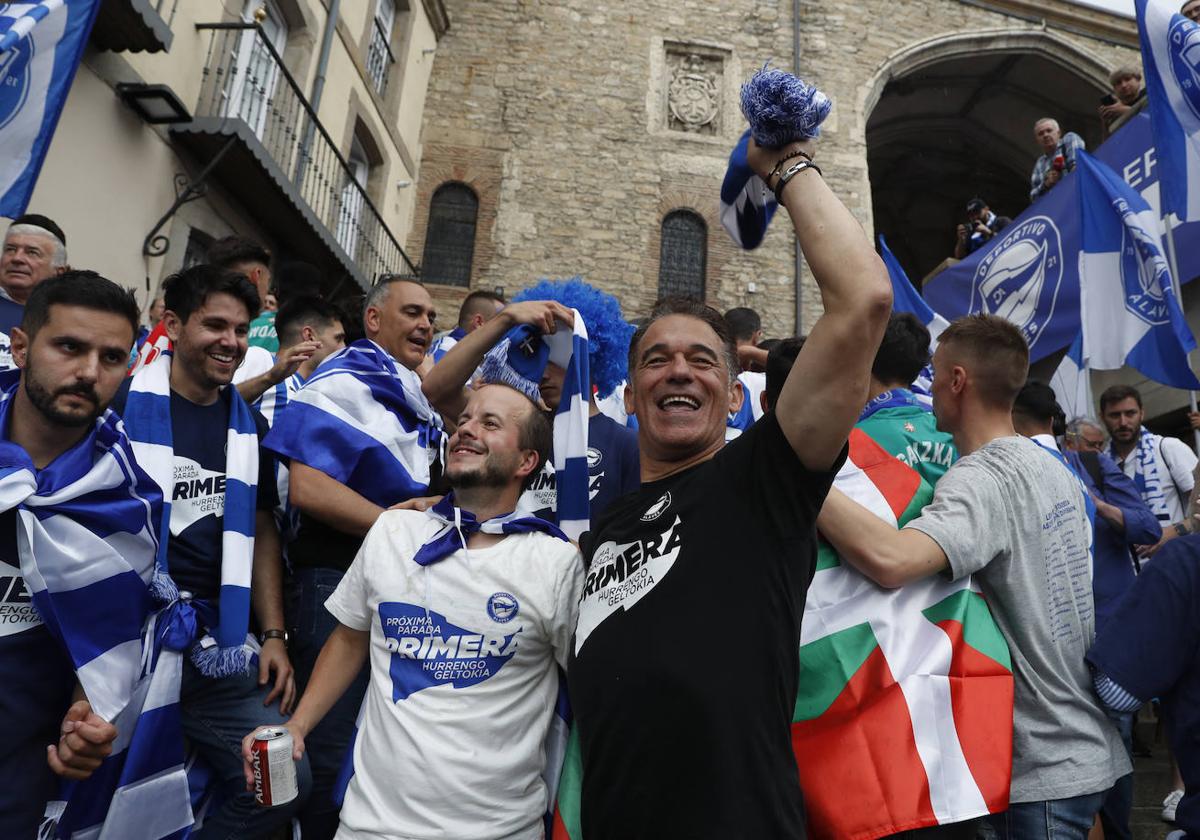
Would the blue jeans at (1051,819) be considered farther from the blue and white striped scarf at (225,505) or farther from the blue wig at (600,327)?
the blue and white striped scarf at (225,505)

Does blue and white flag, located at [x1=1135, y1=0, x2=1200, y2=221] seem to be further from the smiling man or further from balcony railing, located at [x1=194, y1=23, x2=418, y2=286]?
balcony railing, located at [x1=194, y1=23, x2=418, y2=286]

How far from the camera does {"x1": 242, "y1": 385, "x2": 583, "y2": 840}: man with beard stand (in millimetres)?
1676

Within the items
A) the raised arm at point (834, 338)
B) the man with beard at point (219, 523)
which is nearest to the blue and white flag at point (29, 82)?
the man with beard at point (219, 523)

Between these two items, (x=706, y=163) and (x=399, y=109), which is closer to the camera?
(x=399, y=109)

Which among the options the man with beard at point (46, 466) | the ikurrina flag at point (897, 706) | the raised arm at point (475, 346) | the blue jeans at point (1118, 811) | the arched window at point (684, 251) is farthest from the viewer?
the arched window at point (684, 251)

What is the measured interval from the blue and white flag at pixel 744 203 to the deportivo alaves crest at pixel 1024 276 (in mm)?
7066

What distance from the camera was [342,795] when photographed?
1888mm

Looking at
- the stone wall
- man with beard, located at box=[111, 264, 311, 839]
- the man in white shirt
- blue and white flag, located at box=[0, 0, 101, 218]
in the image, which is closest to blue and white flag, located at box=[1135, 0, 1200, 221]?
the man in white shirt

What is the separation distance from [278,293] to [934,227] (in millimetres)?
18506

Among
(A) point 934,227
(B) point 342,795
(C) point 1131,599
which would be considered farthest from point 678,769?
(A) point 934,227

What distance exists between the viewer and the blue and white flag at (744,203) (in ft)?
5.54

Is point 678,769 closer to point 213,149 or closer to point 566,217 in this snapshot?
point 213,149

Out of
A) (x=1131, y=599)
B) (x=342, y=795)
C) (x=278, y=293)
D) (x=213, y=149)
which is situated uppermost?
(x=213, y=149)

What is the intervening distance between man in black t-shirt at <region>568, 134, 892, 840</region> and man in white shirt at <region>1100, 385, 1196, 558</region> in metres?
4.43
